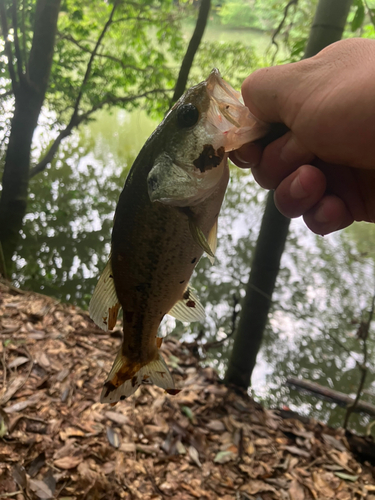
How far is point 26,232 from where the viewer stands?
5703mm

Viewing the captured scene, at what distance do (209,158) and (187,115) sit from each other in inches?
7.3

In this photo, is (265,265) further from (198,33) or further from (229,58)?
(229,58)

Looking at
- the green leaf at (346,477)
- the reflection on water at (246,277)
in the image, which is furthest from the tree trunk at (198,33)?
the green leaf at (346,477)

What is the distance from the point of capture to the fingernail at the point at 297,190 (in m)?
1.45

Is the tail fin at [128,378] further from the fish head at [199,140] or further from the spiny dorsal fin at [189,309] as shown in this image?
the fish head at [199,140]

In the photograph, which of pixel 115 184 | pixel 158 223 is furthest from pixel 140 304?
pixel 115 184

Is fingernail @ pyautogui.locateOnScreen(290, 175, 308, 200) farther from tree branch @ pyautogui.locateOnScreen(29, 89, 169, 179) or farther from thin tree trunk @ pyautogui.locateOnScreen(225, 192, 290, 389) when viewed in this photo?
tree branch @ pyautogui.locateOnScreen(29, 89, 169, 179)

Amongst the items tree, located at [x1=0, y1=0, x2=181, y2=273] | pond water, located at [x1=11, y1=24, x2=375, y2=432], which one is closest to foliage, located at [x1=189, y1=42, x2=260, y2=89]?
tree, located at [x1=0, y1=0, x2=181, y2=273]

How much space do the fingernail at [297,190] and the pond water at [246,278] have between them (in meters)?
1.33

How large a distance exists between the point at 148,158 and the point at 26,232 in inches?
203

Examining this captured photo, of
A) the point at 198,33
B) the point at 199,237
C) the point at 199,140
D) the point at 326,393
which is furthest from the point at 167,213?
the point at 326,393

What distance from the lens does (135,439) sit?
8.34 feet

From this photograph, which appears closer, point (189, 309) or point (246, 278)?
point (189, 309)

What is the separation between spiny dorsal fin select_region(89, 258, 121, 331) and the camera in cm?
140
